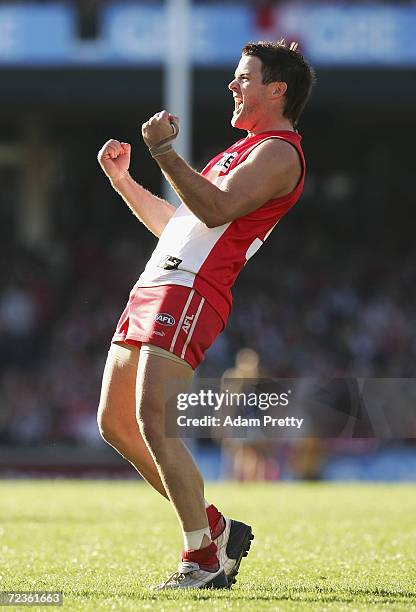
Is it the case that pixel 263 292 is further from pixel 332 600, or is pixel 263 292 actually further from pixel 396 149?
pixel 332 600

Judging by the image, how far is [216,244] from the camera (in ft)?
18.1

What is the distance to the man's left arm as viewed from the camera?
17.2 ft

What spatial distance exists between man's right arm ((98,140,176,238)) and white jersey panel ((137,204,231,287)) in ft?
1.70

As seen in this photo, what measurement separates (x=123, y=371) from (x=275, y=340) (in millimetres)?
17984

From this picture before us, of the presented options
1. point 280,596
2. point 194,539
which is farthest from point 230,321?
point 280,596

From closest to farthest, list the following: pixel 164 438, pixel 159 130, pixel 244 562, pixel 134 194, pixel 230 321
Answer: pixel 159 130 < pixel 164 438 < pixel 134 194 < pixel 244 562 < pixel 230 321

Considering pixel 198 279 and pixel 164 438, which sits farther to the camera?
pixel 198 279

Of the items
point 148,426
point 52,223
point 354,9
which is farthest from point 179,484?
point 52,223

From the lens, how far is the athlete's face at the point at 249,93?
5660 mm

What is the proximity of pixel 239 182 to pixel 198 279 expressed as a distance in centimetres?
43

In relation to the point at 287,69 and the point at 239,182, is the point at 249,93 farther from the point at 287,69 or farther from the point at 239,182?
the point at 239,182

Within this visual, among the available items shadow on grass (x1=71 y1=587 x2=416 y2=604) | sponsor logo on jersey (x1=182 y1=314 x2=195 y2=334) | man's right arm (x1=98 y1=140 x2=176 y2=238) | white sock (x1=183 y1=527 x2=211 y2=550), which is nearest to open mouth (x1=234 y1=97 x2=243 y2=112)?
man's right arm (x1=98 y1=140 x2=176 y2=238)

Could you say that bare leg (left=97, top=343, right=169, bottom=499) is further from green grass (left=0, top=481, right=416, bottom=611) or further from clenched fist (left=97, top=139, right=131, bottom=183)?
clenched fist (left=97, top=139, right=131, bottom=183)

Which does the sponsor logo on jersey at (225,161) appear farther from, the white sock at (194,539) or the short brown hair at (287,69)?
the white sock at (194,539)
